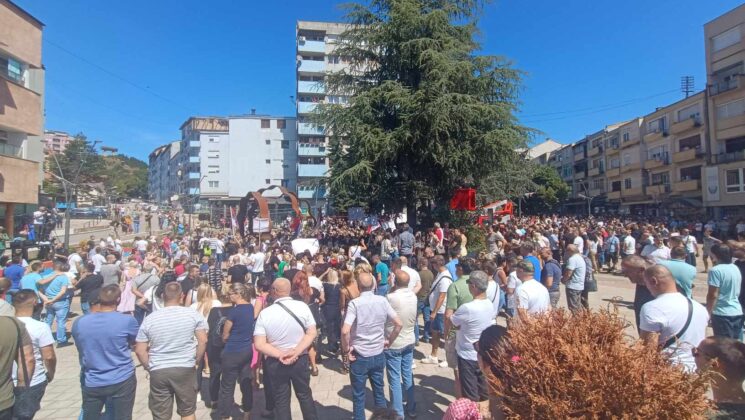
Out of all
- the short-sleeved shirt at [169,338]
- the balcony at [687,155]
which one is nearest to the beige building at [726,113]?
the balcony at [687,155]

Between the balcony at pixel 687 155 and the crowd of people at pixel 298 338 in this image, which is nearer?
the crowd of people at pixel 298 338

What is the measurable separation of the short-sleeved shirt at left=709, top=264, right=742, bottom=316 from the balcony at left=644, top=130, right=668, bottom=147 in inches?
1714

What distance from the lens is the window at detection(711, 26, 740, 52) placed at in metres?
30.8

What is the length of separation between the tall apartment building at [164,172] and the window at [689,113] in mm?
78494

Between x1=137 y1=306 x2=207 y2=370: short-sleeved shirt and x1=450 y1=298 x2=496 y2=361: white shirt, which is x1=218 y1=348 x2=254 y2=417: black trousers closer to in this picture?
x1=137 y1=306 x2=207 y2=370: short-sleeved shirt

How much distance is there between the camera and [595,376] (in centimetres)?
172

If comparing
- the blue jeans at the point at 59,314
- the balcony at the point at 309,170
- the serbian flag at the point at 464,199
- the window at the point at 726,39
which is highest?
the window at the point at 726,39

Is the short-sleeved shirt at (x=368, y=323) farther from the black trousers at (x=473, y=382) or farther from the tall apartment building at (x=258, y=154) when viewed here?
the tall apartment building at (x=258, y=154)

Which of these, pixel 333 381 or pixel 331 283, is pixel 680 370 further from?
pixel 331 283

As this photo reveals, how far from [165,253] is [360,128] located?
11040mm

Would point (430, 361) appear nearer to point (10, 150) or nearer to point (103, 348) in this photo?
point (103, 348)

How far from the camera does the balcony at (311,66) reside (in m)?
53.4

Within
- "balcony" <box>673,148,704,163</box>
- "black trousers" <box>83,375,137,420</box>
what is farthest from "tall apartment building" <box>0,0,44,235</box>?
"balcony" <box>673,148,704,163</box>

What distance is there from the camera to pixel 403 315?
468 cm
